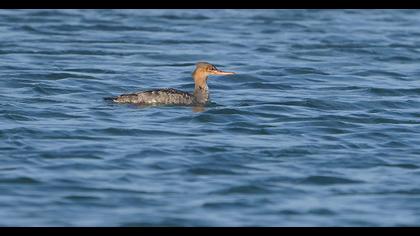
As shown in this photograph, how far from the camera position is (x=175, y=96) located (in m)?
17.8

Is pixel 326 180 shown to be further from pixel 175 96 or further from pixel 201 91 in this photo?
pixel 201 91

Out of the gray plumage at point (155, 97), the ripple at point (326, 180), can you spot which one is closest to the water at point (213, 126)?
the ripple at point (326, 180)

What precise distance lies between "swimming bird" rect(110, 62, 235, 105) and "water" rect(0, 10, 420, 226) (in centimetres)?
13

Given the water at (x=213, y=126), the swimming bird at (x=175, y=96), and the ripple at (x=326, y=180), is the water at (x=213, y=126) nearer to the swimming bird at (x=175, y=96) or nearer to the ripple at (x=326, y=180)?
the ripple at (x=326, y=180)

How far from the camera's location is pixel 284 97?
19.7 metres

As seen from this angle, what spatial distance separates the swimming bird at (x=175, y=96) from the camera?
17578mm

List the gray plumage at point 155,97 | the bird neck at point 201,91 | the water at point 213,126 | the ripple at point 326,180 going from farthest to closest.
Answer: the bird neck at point 201,91
the gray plumage at point 155,97
the ripple at point 326,180
the water at point 213,126

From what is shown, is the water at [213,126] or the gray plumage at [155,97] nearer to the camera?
the water at [213,126]

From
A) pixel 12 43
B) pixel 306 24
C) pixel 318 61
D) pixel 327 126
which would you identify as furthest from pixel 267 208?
pixel 306 24

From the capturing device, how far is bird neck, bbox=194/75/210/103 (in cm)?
1809

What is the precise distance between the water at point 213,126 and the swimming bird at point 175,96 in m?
0.13

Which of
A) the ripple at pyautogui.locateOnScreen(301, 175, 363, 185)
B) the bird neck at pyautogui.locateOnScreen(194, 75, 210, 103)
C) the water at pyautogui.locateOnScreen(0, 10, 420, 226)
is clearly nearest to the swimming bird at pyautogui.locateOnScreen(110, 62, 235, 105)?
the bird neck at pyautogui.locateOnScreen(194, 75, 210, 103)

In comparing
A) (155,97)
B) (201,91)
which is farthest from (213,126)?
(201,91)

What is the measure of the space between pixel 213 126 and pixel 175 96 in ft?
4.09
